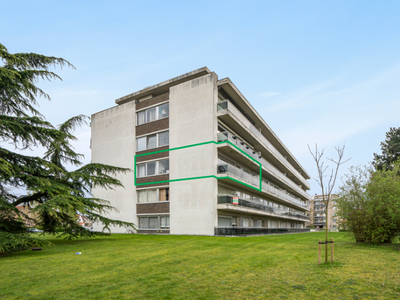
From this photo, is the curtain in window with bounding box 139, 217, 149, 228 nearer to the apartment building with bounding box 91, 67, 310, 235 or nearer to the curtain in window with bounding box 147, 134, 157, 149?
the apartment building with bounding box 91, 67, 310, 235

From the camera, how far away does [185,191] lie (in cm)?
2844

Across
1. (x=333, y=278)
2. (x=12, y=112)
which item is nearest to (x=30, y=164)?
(x=12, y=112)

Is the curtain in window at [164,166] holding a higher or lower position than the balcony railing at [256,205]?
higher

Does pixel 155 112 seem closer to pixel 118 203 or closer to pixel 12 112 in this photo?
pixel 118 203

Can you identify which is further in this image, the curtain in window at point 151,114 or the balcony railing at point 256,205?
the curtain in window at point 151,114

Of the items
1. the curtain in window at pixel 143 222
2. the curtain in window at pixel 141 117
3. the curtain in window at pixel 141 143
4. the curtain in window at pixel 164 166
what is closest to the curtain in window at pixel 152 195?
the curtain in window at pixel 143 222

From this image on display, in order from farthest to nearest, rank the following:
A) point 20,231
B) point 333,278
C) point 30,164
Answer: point 30,164
point 20,231
point 333,278

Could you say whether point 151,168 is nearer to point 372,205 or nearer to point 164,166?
point 164,166

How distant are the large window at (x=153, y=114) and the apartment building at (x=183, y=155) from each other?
107 millimetres

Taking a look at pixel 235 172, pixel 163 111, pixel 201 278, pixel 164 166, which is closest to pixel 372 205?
pixel 201 278

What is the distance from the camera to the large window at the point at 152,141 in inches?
1224

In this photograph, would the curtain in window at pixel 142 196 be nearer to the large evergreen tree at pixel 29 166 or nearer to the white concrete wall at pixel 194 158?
the white concrete wall at pixel 194 158

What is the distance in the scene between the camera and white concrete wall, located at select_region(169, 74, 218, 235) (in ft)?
89.0

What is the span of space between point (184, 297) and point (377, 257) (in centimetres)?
900
